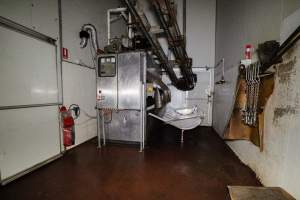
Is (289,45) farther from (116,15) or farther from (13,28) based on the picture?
(116,15)

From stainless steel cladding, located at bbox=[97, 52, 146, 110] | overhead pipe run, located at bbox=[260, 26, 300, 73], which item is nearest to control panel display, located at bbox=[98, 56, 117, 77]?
stainless steel cladding, located at bbox=[97, 52, 146, 110]

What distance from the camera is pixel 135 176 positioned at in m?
1.97

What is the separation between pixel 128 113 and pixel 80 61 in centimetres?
150

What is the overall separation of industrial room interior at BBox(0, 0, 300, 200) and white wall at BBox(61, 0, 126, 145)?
0.07ft

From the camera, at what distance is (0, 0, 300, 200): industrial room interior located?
1.53 meters

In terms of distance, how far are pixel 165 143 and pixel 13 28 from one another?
3190mm

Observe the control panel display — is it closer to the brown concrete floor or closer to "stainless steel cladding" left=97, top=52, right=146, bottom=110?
"stainless steel cladding" left=97, top=52, right=146, bottom=110

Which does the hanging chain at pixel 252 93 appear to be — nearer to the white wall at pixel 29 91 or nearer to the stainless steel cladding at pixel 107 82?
the stainless steel cladding at pixel 107 82

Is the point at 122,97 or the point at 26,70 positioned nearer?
the point at 26,70

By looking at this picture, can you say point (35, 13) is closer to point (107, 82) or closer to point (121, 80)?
point (107, 82)

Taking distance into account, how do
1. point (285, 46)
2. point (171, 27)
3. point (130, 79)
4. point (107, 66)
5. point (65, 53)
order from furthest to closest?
1. point (107, 66)
2. point (130, 79)
3. point (65, 53)
4. point (171, 27)
5. point (285, 46)

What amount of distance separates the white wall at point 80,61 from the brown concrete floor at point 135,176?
700 millimetres

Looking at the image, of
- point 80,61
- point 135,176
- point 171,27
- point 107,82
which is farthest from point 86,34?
point 135,176

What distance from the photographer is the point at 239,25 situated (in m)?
2.59
